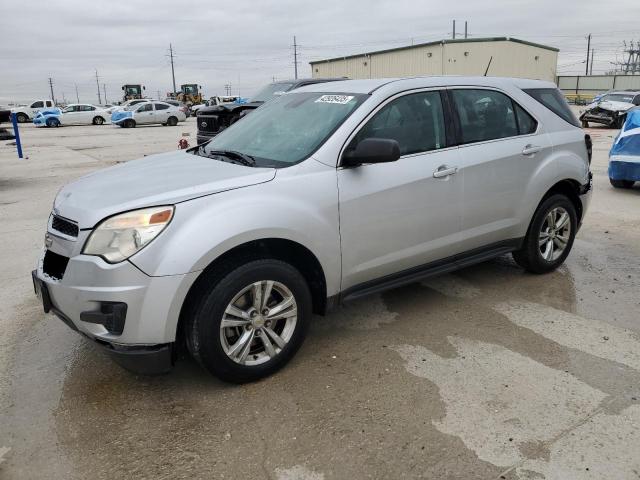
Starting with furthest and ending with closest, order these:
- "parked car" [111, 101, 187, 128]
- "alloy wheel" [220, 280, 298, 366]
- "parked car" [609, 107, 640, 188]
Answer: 1. "parked car" [111, 101, 187, 128]
2. "parked car" [609, 107, 640, 188]
3. "alloy wheel" [220, 280, 298, 366]

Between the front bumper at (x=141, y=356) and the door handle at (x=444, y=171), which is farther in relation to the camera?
the door handle at (x=444, y=171)

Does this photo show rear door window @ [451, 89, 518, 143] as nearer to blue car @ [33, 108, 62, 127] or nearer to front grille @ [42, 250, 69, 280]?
front grille @ [42, 250, 69, 280]

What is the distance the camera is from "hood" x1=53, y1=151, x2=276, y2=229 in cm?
288

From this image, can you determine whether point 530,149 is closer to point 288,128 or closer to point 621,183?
point 288,128

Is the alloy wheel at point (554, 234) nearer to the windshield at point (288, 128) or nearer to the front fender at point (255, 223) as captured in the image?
the windshield at point (288, 128)

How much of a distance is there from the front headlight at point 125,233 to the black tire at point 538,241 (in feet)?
10.7

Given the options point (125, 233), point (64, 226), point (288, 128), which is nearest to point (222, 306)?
point (125, 233)

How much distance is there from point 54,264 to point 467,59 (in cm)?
4211

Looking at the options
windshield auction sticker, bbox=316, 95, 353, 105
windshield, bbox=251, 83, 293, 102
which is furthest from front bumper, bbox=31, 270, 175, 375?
windshield, bbox=251, 83, 293, 102

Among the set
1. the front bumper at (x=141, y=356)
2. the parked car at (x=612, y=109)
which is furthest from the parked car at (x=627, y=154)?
the parked car at (x=612, y=109)

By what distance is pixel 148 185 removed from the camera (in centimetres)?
312

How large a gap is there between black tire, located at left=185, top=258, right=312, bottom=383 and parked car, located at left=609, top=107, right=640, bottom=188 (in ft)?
24.1

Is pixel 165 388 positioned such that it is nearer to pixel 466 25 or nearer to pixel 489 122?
pixel 489 122

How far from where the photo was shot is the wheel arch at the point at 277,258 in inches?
115
